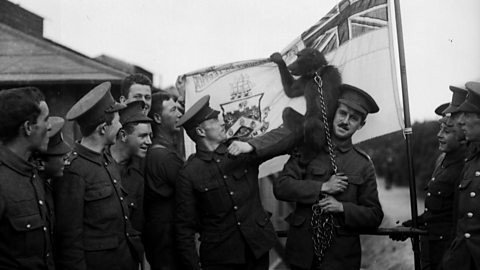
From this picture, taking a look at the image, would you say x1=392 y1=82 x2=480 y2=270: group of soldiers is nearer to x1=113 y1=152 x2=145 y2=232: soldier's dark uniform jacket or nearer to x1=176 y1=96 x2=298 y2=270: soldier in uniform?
x1=176 y1=96 x2=298 y2=270: soldier in uniform

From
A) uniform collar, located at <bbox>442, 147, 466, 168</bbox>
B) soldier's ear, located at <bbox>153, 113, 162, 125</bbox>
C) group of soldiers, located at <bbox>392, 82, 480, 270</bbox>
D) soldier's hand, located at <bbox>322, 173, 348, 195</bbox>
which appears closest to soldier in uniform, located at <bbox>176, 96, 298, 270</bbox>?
soldier's hand, located at <bbox>322, 173, 348, 195</bbox>

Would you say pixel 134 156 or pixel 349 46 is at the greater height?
pixel 349 46

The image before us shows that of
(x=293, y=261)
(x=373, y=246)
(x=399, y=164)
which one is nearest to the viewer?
(x=293, y=261)

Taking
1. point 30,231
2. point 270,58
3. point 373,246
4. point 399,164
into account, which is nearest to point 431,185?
point 270,58

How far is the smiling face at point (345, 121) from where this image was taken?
4.53 meters

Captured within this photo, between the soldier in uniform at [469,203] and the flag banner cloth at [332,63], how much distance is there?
2.84 ft

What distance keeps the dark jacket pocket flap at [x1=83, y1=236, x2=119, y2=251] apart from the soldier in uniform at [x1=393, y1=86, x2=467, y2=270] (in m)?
2.37

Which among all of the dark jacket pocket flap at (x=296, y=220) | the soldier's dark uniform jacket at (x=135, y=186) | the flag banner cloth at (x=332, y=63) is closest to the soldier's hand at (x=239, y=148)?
the dark jacket pocket flap at (x=296, y=220)

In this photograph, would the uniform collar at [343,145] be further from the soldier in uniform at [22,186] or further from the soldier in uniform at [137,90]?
the soldier in uniform at [22,186]

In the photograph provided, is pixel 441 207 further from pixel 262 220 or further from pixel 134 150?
pixel 134 150

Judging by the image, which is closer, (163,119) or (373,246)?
(163,119)

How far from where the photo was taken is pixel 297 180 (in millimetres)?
4562

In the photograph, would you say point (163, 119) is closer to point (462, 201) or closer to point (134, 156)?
point (134, 156)

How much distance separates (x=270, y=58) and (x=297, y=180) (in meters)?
1.48
